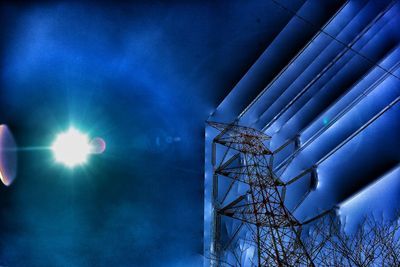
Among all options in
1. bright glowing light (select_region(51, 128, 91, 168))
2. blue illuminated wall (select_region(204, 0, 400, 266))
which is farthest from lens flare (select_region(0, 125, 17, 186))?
blue illuminated wall (select_region(204, 0, 400, 266))

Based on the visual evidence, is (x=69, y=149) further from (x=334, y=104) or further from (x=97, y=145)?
(x=334, y=104)

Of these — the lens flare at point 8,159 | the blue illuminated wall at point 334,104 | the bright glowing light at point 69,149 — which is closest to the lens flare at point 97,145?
the bright glowing light at point 69,149

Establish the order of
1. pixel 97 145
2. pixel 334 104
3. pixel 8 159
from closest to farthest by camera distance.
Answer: pixel 334 104 → pixel 8 159 → pixel 97 145

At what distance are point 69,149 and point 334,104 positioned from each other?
1227 cm

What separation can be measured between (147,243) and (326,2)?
12999 mm

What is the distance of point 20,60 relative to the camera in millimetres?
10570

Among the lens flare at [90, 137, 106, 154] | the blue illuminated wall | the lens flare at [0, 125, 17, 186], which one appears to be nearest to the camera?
the blue illuminated wall

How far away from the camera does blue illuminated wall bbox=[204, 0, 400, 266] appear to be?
6742 millimetres

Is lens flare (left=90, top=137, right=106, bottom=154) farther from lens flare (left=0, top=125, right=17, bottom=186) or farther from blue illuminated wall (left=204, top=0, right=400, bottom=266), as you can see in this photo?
blue illuminated wall (left=204, top=0, right=400, bottom=266)

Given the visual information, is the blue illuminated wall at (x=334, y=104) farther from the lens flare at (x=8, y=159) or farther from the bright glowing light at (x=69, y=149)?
the lens flare at (x=8, y=159)

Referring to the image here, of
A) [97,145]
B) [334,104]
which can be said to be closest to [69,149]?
[97,145]

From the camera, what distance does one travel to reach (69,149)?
46.8ft

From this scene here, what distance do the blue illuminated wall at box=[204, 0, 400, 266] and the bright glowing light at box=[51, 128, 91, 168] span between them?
7416mm

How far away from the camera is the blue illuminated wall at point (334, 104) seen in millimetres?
6742
